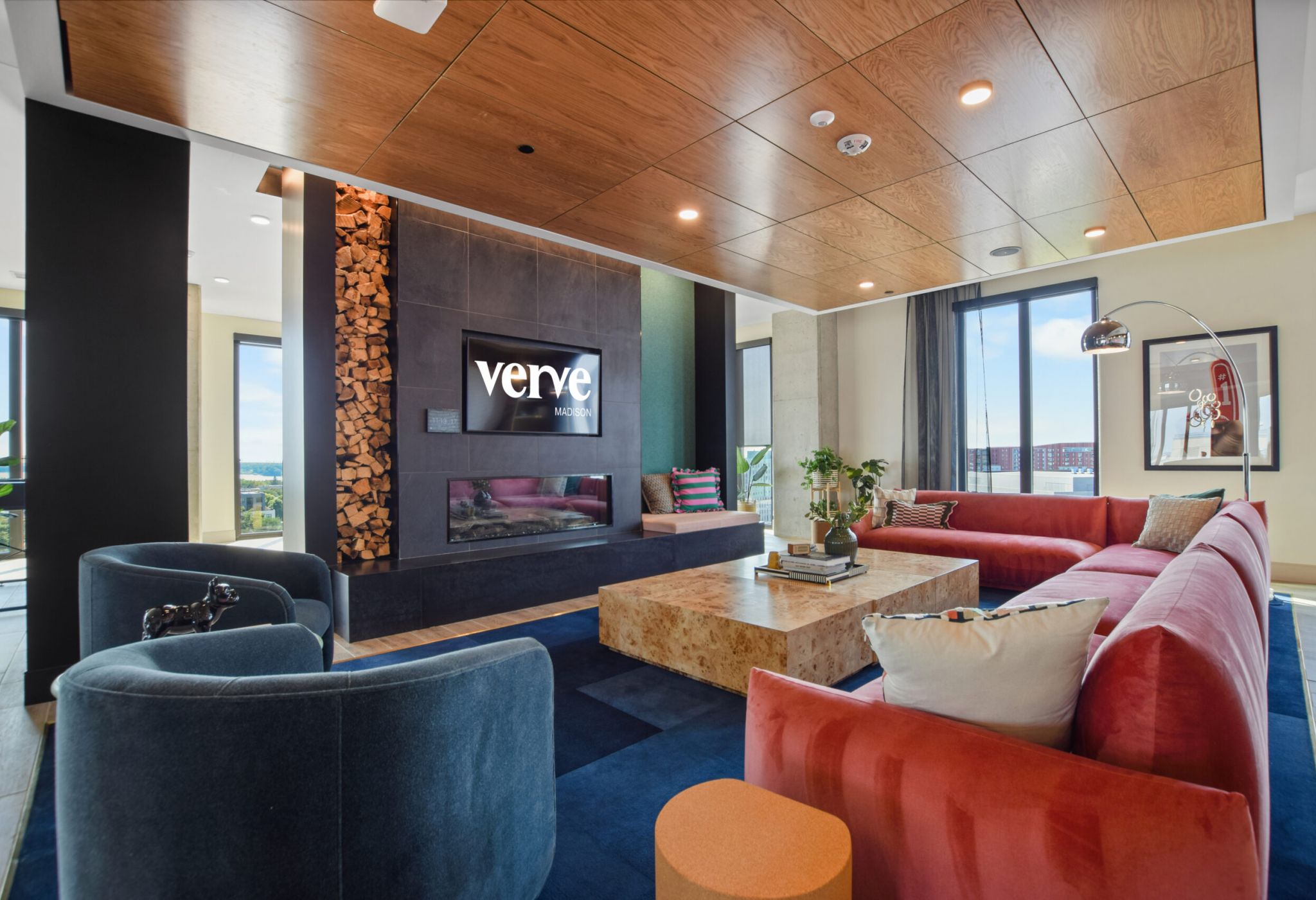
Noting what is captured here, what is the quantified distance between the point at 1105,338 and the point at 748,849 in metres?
4.26

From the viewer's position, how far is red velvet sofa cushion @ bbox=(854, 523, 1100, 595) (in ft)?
14.7

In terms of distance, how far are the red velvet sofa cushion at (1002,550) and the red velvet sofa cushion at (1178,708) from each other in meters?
3.66

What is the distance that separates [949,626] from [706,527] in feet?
14.5

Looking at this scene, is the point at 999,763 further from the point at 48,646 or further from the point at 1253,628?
the point at 48,646

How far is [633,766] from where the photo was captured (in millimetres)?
2152

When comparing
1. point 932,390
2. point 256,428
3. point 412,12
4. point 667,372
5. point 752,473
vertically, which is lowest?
point 752,473

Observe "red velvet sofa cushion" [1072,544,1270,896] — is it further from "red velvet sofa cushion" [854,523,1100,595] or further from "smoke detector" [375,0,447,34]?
"red velvet sofa cushion" [854,523,1100,595]

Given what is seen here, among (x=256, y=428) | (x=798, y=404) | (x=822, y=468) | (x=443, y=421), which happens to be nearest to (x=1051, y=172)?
(x=443, y=421)

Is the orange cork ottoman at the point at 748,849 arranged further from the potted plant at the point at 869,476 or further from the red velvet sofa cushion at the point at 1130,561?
the potted plant at the point at 869,476

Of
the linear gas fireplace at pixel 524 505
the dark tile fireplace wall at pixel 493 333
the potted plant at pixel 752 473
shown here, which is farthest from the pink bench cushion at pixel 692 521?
the potted plant at pixel 752 473

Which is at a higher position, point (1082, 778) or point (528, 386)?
point (528, 386)

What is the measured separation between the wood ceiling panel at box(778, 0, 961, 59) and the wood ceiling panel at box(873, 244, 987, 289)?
7.78 feet

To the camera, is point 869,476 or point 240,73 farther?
point 869,476

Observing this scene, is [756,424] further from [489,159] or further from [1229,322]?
[489,159]
